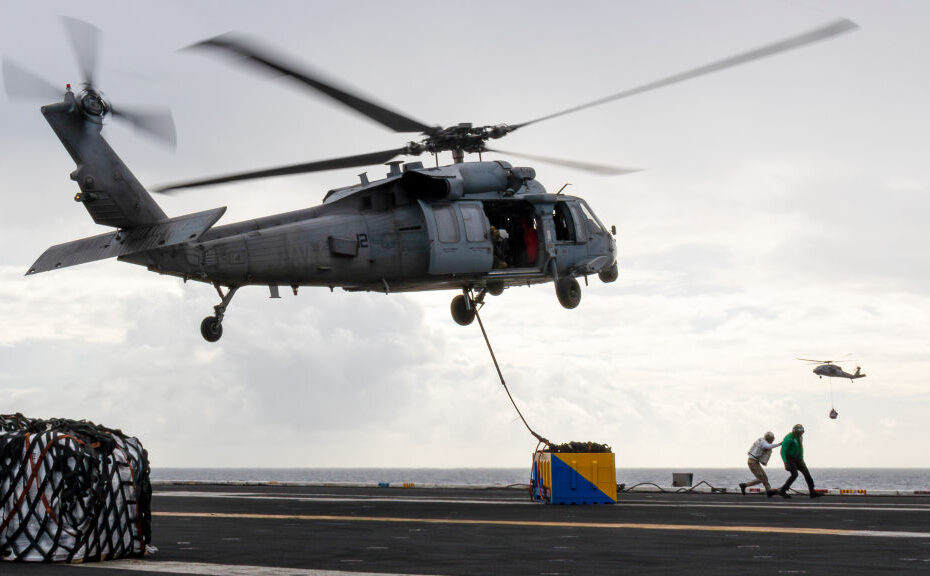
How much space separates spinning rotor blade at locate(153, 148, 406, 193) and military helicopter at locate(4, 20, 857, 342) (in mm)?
38

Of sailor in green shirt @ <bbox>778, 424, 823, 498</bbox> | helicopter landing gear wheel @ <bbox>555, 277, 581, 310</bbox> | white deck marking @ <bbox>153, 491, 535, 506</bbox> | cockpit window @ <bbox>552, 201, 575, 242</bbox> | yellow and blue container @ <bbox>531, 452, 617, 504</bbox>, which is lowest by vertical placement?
white deck marking @ <bbox>153, 491, 535, 506</bbox>

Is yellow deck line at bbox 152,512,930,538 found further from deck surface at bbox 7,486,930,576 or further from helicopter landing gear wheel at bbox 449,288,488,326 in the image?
helicopter landing gear wheel at bbox 449,288,488,326

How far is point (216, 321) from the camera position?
2591cm

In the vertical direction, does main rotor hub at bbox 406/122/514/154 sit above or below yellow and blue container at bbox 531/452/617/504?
above

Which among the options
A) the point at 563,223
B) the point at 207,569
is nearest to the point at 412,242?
the point at 563,223

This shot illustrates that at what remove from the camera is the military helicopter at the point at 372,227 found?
2445 cm

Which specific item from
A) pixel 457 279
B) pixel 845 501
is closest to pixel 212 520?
pixel 457 279

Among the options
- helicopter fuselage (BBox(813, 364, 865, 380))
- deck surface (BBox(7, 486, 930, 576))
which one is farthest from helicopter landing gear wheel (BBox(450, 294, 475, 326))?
helicopter fuselage (BBox(813, 364, 865, 380))

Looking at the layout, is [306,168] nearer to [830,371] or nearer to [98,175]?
[98,175]

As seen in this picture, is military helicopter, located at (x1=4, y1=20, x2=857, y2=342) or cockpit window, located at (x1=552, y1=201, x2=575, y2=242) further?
cockpit window, located at (x1=552, y1=201, x2=575, y2=242)

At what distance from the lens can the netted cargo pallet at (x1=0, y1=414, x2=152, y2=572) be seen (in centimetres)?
1302

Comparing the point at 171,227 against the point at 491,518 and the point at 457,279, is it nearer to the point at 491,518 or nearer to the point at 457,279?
the point at 457,279

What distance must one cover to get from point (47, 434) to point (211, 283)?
12.6m

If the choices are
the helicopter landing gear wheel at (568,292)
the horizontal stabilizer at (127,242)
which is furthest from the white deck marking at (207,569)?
the helicopter landing gear wheel at (568,292)
